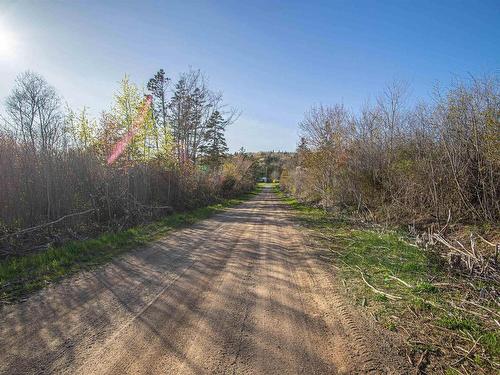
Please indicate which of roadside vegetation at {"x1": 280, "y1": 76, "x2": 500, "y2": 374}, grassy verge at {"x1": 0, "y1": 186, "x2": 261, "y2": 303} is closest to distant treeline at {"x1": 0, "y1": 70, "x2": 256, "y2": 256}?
grassy verge at {"x1": 0, "y1": 186, "x2": 261, "y2": 303}

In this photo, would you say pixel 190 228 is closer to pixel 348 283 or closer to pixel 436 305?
pixel 348 283

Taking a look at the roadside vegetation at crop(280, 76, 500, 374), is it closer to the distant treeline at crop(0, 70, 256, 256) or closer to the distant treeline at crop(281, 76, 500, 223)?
the distant treeline at crop(281, 76, 500, 223)

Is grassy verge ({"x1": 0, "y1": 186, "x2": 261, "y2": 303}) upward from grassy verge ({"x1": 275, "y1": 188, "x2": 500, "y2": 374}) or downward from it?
downward

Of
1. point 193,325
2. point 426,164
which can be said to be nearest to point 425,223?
point 426,164

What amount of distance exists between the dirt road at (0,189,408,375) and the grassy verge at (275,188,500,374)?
0.37m

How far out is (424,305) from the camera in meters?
4.74

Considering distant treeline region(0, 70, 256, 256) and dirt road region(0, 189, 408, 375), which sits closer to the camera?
dirt road region(0, 189, 408, 375)

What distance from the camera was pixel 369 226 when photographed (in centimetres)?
1277

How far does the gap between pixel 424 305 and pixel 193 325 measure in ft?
11.4

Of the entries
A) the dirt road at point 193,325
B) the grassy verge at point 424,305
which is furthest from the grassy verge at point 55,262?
the grassy verge at point 424,305

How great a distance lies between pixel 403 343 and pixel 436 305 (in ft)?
4.01

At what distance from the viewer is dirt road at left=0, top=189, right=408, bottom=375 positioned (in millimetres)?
3303

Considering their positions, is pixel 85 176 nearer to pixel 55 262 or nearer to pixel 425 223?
pixel 55 262

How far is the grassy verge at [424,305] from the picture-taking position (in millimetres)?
3453
